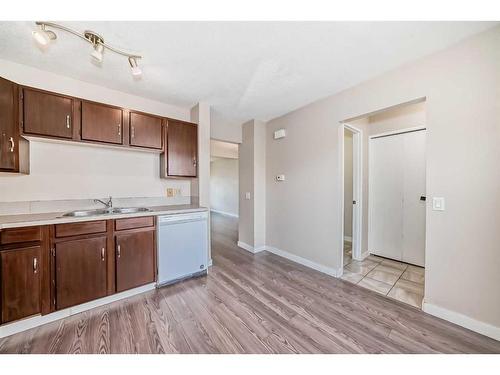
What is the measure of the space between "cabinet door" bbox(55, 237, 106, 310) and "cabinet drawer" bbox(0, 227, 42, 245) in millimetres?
174

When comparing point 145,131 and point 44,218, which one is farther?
point 145,131

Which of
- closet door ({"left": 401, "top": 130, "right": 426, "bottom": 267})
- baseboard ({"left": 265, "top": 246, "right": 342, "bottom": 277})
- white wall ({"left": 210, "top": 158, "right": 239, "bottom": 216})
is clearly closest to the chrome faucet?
baseboard ({"left": 265, "top": 246, "right": 342, "bottom": 277})

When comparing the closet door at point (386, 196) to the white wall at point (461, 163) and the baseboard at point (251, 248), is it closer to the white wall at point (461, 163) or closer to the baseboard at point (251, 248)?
the white wall at point (461, 163)

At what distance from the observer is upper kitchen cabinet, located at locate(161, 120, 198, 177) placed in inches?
103

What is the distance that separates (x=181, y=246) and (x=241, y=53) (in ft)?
7.38

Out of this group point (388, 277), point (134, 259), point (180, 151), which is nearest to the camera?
point (134, 259)

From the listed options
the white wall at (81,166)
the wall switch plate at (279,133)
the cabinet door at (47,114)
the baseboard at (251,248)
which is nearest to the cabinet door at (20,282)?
the white wall at (81,166)

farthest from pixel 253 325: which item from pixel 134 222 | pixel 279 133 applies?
pixel 279 133

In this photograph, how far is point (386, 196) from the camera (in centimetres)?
308

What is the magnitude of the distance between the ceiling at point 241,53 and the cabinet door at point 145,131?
38cm

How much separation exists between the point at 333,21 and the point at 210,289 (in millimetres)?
2808

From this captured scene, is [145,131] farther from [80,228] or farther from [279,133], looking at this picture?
[279,133]

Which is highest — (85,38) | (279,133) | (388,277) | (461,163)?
(85,38)
